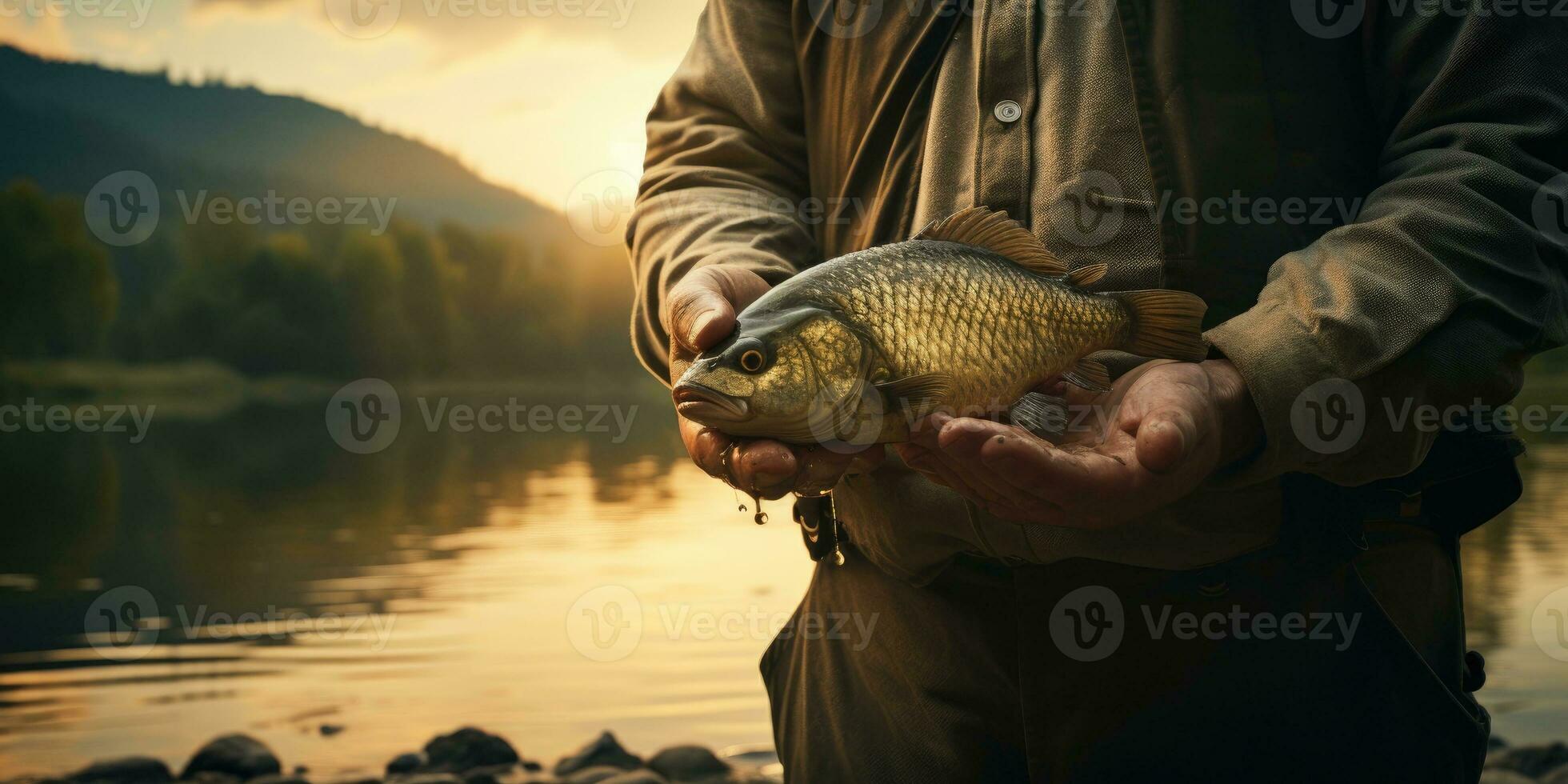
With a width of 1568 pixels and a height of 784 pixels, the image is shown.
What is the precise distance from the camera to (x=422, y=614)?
41.8 feet

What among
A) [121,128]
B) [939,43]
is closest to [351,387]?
[121,128]

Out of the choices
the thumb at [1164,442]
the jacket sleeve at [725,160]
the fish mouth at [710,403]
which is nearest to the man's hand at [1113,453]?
the thumb at [1164,442]

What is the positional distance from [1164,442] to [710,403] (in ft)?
2.25

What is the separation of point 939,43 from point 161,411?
173ft

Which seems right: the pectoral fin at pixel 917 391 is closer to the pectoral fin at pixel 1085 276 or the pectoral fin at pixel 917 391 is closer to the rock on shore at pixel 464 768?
the pectoral fin at pixel 1085 276

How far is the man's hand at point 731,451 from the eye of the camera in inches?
75.4

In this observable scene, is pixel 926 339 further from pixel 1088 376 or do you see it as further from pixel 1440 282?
pixel 1440 282

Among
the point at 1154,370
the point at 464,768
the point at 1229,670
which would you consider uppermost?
the point at 1154,370

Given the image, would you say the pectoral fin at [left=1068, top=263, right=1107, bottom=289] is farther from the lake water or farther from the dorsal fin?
the lake water

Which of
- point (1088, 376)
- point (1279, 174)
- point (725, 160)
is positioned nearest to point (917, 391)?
point (1088, 376)

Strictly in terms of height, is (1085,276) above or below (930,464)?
above

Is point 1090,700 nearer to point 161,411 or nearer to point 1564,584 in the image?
point 1564,584

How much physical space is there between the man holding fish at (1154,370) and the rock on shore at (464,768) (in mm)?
5702

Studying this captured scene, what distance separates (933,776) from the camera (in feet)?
7.44
